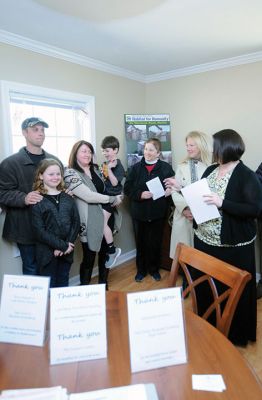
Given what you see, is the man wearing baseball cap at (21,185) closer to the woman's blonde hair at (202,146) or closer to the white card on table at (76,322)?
the woman's blonde hair at (202,146)

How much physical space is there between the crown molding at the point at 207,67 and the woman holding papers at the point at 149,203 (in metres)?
1.11

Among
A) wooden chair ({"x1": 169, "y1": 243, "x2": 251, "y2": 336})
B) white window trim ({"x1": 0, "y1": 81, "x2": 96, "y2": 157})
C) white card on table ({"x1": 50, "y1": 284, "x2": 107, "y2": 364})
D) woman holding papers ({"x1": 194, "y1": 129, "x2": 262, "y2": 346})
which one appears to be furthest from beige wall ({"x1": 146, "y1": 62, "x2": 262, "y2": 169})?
white card on table ({"x1": 50, "y1": 284, "x2": 107, "y2": 364})

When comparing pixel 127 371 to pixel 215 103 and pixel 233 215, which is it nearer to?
pixel 233 215

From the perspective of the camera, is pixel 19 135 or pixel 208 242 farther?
pixel 19 135

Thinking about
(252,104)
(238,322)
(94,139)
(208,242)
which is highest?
(252,104)

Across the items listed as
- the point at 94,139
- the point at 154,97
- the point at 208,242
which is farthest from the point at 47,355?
the point at 154,97

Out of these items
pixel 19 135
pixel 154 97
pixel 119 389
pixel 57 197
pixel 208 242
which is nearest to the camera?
pixel 119 389

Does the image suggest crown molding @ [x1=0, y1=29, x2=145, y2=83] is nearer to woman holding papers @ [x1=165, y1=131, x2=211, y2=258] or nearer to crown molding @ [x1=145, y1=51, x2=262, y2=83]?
crown molding @ [x1=145, y1=51, x2=262, y2=83]

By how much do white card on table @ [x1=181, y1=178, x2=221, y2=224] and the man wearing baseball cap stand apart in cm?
120

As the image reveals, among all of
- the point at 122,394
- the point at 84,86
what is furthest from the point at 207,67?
the point at 122,394

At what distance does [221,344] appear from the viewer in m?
0.97

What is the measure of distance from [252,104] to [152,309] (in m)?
2.86

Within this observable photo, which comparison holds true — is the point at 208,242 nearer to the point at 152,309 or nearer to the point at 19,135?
the point at 152,309

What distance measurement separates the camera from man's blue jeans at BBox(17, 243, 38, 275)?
2.37 m
